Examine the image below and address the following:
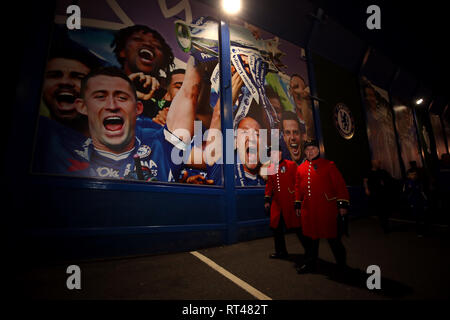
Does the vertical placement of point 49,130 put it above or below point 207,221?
above

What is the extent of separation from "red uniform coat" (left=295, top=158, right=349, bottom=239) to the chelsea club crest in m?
4.65

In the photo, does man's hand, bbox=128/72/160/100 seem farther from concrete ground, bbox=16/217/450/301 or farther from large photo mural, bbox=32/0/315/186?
concrete ground, bbox=16/217/450/301

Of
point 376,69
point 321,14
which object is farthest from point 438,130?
point 321,14

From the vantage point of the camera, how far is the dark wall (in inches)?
232

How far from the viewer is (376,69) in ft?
26.2

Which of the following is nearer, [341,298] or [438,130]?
[341,298]

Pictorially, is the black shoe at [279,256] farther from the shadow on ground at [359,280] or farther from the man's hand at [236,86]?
the man's hand at [236,86]

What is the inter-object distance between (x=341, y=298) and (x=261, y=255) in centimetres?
134

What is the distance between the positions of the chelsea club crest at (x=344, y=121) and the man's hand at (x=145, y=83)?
5.70m

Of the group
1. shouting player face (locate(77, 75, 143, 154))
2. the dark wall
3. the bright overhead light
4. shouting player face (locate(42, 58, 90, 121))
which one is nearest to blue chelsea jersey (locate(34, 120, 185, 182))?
shouting player face (locate(77, 75, 143, 154))

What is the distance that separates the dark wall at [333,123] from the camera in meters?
5.89

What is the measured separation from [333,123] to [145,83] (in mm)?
5733

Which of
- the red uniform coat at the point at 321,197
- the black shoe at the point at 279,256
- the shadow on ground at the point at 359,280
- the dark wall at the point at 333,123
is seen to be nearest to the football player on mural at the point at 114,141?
the black shoe at the point at 279,256

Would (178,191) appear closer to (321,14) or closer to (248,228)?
(248,228)
